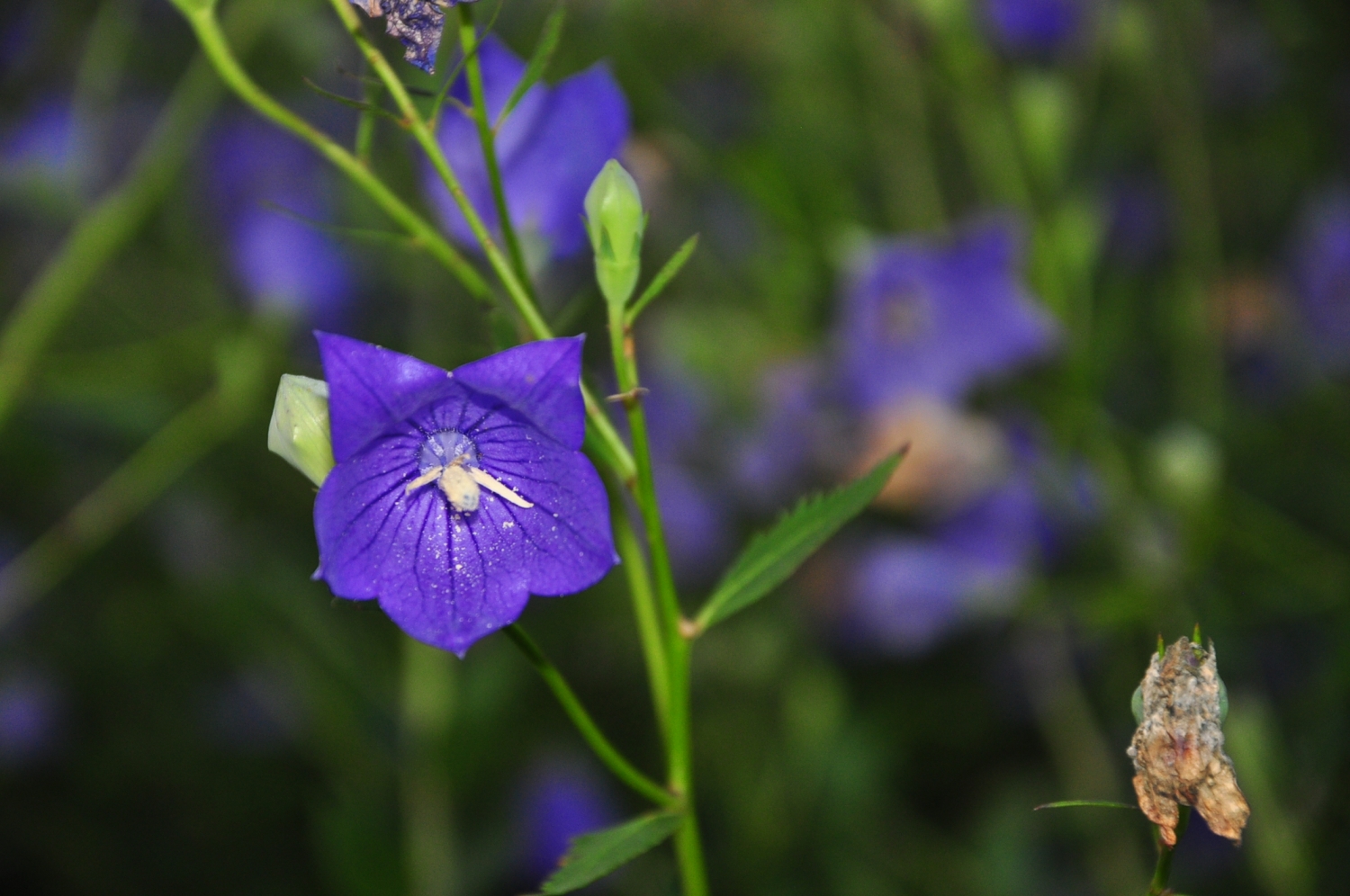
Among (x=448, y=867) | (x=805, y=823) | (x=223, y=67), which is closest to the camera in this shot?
(x=223, y=67)

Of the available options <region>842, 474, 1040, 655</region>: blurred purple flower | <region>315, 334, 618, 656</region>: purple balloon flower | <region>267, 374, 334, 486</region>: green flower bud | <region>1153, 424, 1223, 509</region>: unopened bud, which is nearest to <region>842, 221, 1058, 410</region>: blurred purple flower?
<region>842, 474, 1040, 655</region>: blurred purple flower

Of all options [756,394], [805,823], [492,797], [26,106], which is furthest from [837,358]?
[26,106]

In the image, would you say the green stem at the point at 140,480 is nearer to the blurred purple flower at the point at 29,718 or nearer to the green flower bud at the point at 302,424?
the blurred purple flower at the point at 29,718

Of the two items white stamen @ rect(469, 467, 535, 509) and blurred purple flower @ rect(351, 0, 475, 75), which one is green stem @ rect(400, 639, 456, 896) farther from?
blurred purple flower @ rect(351, 0, 475, 75)

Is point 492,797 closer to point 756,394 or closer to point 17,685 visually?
point 756,394

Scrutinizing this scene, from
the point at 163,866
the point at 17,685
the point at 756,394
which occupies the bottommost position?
the point at 163,866

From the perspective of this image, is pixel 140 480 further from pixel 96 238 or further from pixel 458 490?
pixel 458 490

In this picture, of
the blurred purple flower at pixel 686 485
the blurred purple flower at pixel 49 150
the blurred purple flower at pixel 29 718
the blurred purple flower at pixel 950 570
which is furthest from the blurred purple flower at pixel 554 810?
the blurred purple flower at pixel 49 150
